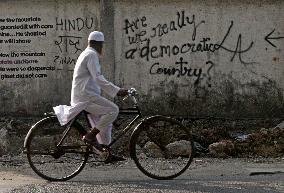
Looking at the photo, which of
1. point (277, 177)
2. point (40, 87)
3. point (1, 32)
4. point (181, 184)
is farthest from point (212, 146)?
point (1, 32)

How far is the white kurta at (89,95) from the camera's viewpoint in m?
6.85

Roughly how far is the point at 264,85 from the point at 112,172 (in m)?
4.72

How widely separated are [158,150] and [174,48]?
425 cm

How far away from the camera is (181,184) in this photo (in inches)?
264

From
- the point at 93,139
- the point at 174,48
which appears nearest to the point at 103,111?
the point at 93,139

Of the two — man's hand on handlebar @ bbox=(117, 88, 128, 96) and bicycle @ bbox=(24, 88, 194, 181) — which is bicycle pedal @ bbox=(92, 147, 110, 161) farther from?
man's hand on handlebar @ bbox=(117, 88, 128, 96)

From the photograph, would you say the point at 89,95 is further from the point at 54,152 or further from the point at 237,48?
the point at 237,48

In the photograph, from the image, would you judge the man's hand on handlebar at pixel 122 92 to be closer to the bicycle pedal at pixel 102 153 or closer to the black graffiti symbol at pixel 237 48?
the bicycle pedal at pixel 102 153

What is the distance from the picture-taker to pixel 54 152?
706 centimetres

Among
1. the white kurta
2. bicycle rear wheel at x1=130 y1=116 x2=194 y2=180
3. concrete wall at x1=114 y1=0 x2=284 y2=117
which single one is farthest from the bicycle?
concrete wall at x1=114 y1=0 x2=284 y2=117

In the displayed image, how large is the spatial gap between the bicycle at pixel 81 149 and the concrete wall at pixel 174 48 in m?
4.12

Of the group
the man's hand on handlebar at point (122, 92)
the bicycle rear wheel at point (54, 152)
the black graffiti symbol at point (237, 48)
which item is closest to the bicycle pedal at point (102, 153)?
the bicycle rear wheel at point (54, 152)

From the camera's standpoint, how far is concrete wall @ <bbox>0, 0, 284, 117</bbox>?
36.9 feet

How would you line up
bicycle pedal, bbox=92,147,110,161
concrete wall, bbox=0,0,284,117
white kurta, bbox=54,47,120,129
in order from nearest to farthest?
white kurta, bbox=54,47,120,129 < bicycle pedal, bbox=92,147,110,161 < concrete wall, bbox=0,0,284,117
